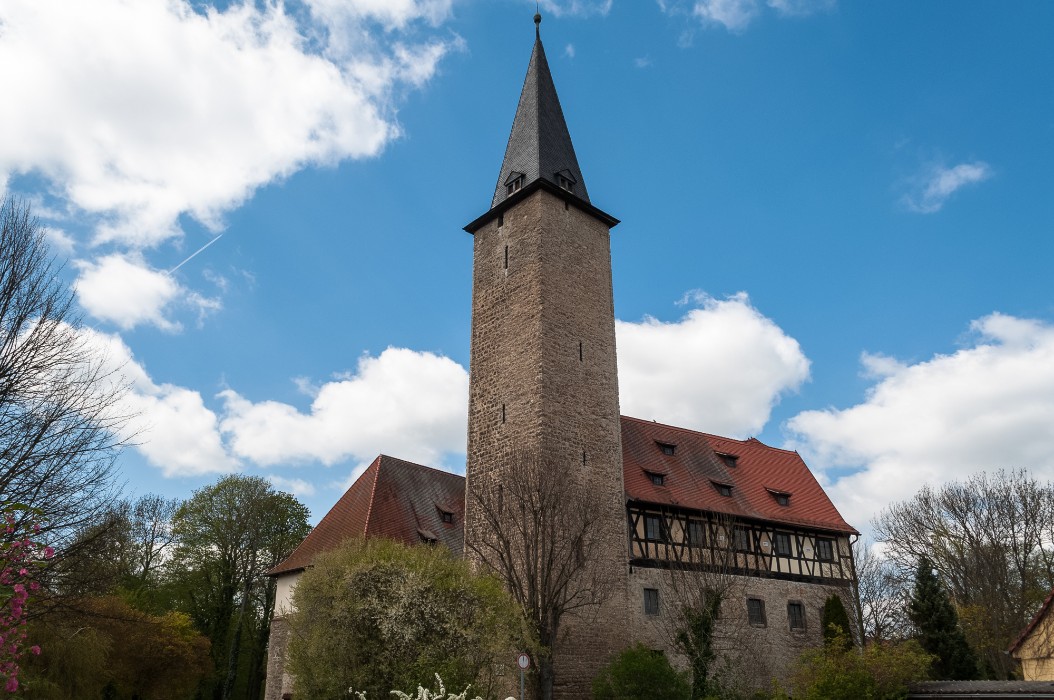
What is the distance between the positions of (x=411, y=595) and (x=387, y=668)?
147cm

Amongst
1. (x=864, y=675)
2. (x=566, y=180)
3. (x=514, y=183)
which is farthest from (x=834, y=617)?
(x=514, y=183)

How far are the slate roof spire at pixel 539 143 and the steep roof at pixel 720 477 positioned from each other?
9496 millimetres

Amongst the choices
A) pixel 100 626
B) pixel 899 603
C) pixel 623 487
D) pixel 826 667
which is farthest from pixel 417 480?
pixel 899 603

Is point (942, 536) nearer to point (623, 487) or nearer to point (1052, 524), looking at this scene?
point (1052, 524)

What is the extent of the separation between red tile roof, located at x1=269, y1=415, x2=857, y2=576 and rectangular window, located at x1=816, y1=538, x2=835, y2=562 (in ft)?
1.90

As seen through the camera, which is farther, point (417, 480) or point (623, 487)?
point (417, 480)

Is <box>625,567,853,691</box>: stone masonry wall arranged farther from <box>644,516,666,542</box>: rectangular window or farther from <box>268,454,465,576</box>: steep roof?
<box>268,454,465,576</box>: steep roof

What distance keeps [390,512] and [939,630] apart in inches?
703

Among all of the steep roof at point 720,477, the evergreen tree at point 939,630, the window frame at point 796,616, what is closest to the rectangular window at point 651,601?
the steep roof at point 720,477

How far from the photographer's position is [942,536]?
3209 centimetres

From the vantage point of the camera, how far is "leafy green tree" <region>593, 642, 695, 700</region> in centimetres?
1908

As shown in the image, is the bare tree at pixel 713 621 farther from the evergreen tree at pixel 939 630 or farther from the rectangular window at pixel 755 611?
the evergreen tree at pixel 939 630

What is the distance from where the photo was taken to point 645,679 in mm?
19172

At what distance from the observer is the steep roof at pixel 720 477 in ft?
89.5
